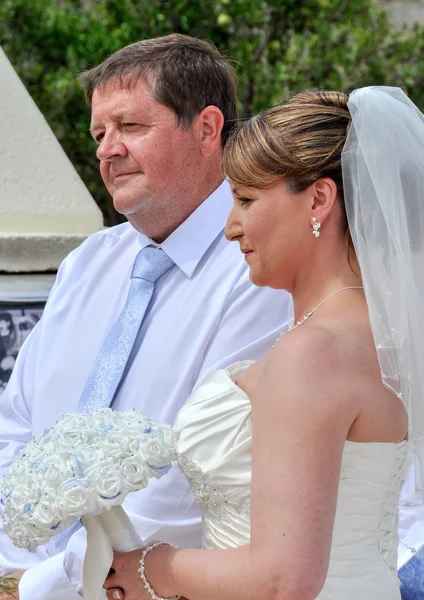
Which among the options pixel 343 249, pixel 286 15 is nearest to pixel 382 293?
pixel 343 249

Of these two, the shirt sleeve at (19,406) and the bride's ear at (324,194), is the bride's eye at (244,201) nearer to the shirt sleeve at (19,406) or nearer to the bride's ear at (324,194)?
the bride's ear at (324,194)

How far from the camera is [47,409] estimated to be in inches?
128

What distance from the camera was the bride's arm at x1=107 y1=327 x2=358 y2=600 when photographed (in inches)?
78.2

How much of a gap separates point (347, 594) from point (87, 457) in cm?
67

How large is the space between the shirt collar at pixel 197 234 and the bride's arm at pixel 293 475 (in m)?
1.15

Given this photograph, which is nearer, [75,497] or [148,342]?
[75,497]

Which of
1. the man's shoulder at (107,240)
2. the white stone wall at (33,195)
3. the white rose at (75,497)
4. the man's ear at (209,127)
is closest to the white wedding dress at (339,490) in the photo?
the white rose at (75,497)

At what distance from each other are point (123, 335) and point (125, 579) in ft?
3.41

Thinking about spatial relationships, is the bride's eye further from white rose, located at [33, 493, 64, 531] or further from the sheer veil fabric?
white rose, located at [33, 493, 64, 531]

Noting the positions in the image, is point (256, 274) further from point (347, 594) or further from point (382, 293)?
point (347, 594)

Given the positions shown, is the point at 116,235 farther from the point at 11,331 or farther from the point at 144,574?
the point at 144,574

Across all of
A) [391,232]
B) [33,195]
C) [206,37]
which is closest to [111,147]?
[33,195]

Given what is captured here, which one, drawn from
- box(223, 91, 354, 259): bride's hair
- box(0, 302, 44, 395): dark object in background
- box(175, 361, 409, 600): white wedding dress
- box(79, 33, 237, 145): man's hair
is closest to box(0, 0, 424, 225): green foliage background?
box(0, 302, 44, 395): dark object in background

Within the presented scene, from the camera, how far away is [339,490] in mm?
2211
